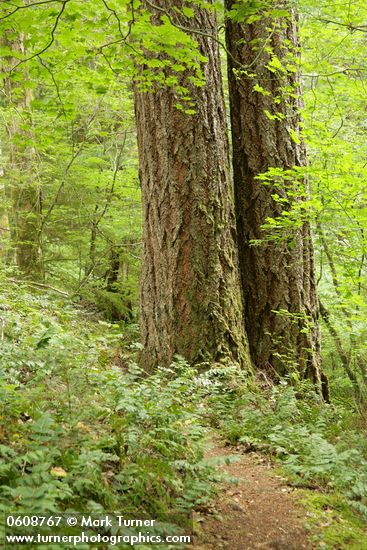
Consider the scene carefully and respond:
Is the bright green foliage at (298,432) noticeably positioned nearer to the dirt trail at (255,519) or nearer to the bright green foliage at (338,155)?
the dirt trail at (255,519)

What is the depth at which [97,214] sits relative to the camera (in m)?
9.59

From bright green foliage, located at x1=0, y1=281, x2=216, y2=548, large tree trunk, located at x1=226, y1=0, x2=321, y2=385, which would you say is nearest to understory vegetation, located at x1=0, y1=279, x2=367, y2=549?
bright green foliage, located at x1=0, y1=281, x2=216, y2=548

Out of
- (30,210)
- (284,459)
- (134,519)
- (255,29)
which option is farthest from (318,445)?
(30,210)

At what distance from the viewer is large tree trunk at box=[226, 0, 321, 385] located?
6219mm

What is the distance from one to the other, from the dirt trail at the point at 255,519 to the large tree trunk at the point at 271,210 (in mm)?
2473

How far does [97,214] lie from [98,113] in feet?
6.41

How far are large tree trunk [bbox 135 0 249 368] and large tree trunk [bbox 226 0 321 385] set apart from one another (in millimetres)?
413

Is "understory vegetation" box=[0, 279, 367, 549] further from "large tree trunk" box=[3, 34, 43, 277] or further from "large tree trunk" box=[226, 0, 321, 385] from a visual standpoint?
"large tree trunk" box=[3, 34, 43, 277]

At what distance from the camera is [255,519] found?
3.21 metres

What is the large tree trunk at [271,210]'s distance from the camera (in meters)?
6.22

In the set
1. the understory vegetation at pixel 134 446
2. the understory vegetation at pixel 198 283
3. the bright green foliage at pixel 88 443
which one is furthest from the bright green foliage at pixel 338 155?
the bright green foliage at pixel 88 443

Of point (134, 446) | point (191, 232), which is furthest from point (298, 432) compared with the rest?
point (191, 232)

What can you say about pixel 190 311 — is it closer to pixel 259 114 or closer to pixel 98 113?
pixel 259 114

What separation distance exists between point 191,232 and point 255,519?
325 cm
